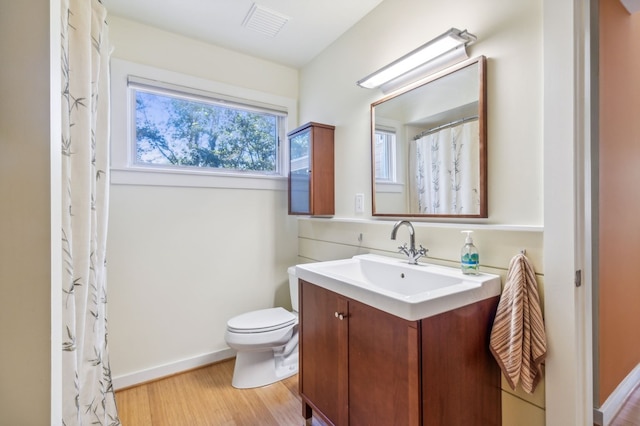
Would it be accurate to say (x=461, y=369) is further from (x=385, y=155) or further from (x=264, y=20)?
(x=264, y=20)

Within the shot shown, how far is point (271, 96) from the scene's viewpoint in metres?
2.51

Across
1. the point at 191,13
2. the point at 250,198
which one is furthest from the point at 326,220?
the point at 191,13

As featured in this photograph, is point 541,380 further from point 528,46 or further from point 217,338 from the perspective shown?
point 217,338

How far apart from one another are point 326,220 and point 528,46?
154 cm

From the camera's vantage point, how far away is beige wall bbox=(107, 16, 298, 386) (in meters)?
1.94

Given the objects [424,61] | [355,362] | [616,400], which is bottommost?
[616,400]

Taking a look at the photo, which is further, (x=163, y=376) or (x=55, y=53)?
(x=163, y=376)

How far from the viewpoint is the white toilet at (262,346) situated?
1.88m

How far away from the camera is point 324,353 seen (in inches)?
54.5

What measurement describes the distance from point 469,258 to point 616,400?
1.31m

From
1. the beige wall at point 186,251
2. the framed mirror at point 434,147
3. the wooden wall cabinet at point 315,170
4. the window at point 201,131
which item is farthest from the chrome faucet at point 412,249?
the window at point 201,131

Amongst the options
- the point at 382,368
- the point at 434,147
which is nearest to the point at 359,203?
the point at 434,147

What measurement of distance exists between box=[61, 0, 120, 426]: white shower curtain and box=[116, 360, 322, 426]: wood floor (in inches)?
16.9

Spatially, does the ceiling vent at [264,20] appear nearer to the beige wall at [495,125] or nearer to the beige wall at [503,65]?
the beige wall at [495,125]
